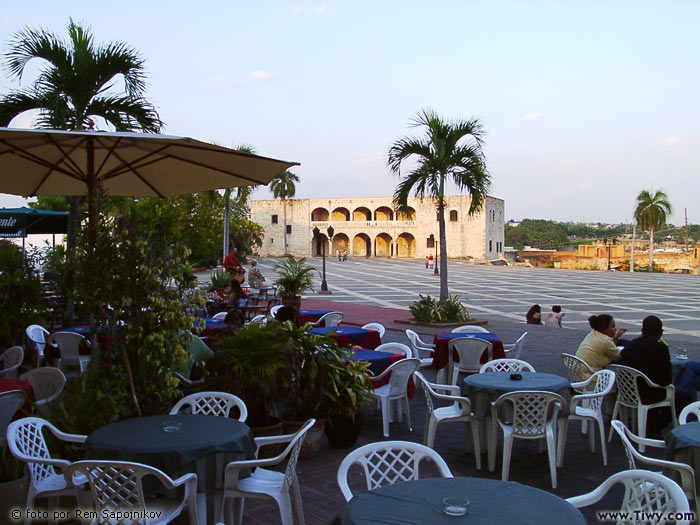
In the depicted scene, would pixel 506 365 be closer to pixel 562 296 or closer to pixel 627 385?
pixel 627 385

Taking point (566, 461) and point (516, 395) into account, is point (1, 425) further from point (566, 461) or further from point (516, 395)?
point (566, 461)

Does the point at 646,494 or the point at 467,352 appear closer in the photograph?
the point at 646,494

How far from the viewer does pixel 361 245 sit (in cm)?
Result: 6844

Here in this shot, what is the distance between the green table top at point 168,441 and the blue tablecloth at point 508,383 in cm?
203

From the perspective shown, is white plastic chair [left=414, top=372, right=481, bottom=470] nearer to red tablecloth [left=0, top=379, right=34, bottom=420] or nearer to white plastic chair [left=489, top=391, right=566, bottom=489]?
white plastic chair [left=489, top=391, right=566, bottom=489]

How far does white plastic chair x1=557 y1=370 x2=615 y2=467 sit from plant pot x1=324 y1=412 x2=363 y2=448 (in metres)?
1.62

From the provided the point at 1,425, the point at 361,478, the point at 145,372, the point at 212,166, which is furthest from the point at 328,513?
the point at 212,166

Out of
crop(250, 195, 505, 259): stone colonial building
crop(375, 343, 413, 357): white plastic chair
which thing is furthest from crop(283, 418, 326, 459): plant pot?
crop(250, 195, 505, 259): stone colonial building

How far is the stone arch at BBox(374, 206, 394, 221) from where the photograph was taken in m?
69.3

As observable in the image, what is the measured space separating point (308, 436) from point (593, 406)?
7.79 feet

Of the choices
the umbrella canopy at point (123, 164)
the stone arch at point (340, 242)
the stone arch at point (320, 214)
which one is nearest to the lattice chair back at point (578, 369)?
the umbrella canopy at point (123, 164)

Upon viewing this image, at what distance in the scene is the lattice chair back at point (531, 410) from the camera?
4.43 meters

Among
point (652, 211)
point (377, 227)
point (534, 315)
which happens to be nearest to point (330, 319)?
point (534, 315)

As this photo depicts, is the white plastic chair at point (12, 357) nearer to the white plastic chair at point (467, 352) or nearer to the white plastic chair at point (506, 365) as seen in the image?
the white plastic chair at point (506, 365)
